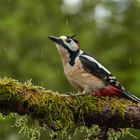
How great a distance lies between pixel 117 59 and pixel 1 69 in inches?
82.7

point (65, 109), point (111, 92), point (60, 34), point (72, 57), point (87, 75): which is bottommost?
point (65, 109)

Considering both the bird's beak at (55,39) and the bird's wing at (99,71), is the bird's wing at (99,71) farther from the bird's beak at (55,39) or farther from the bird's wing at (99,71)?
the bird's beak at (55,39)

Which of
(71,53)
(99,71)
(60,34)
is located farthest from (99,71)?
(60,34)

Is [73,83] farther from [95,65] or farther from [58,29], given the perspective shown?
[58,29]

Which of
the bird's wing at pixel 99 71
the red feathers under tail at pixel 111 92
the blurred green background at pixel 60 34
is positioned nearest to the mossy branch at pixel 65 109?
the red feathers under tail at pixel 111 92

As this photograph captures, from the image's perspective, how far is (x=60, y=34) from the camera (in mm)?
12078

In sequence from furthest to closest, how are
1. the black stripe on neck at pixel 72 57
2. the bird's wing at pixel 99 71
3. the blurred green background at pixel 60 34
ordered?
1. the blurred green background at pixel 60 34
2. the black stripe on neck at pixel 72 57
3. the bird's wing at pixel 99 71

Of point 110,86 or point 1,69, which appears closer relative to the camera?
point 110,86

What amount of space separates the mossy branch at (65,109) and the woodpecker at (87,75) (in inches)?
17.4

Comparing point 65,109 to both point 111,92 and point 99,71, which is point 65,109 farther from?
point 99,71

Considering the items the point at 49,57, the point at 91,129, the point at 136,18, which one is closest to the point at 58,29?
the point at 49,57

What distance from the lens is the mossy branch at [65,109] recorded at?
4.92 meters

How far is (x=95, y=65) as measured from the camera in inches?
228

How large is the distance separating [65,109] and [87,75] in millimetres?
794
